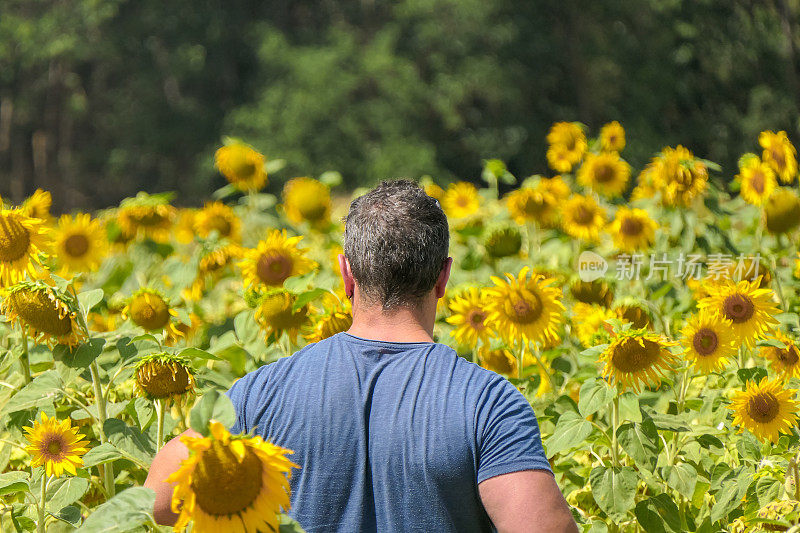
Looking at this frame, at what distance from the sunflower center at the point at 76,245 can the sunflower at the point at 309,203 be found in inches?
33.2

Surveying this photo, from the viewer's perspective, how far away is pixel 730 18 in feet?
49.5

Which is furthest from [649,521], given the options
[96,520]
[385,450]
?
[96,520]

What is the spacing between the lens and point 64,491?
1.95 m

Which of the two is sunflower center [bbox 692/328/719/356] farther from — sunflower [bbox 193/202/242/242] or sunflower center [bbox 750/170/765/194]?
sunflower [bbox 193/202/242/242]

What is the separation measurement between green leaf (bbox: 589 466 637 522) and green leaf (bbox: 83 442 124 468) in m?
0.96

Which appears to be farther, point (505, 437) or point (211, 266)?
point (211, 266)

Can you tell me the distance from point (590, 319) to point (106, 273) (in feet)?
6.08

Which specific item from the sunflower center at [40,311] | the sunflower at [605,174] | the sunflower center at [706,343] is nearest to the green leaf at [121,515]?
the sunflower center at [40,311]

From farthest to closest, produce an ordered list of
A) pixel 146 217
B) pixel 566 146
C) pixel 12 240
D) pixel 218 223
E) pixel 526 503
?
pixel 566 146 → pixel 218 223 → pixel 146 217 → pixel 12 240 → pixel 526 503

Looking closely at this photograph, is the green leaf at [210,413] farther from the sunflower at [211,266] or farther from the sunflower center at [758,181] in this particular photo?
the sunflower center at [758,181]

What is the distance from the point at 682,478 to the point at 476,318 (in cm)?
69

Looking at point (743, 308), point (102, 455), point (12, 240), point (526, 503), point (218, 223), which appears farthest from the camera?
point (218, 223)

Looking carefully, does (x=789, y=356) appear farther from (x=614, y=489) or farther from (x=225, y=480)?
(x=225, y=480)

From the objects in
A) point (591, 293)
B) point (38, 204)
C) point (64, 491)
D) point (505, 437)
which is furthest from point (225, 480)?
point (38, 204)
